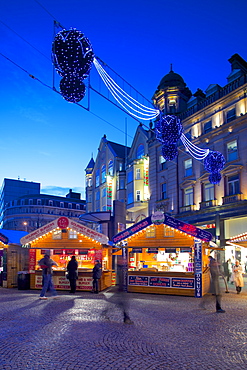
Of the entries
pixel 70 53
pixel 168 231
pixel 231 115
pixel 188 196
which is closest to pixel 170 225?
pixel 168 231

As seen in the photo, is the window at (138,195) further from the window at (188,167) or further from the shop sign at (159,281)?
the shop sign at (159,281)

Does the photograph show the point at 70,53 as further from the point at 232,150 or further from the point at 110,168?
the point at 110,168

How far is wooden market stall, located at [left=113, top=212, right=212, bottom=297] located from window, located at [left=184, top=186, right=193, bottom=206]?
42.3 feet

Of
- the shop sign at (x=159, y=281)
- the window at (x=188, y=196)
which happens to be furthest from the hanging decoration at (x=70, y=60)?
the window at (x=188, y=196)

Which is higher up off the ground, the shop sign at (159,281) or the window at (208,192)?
the window at (208,192)

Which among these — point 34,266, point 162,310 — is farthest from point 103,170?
point 162,310

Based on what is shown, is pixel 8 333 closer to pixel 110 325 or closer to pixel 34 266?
pixel 110 325

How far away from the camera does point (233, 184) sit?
27094mm

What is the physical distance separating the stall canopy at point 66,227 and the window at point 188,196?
14617 millimetres

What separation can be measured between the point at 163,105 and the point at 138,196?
10.3 metres

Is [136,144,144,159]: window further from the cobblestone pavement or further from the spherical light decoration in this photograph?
the spherical light decoration

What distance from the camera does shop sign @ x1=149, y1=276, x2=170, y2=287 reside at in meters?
16.6

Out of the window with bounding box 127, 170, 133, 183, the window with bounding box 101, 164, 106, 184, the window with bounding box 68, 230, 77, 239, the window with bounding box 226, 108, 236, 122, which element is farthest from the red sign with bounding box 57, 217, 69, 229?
the window with bounding box 101, 164, 106, 184

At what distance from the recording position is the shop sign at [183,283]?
16.0 metres
